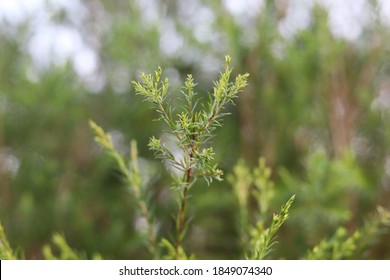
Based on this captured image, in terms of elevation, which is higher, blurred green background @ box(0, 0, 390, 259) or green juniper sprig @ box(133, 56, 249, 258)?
blurred green background @ box(0, 0, 390, 259)

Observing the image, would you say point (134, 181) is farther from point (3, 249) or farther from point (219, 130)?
point (219, 130)

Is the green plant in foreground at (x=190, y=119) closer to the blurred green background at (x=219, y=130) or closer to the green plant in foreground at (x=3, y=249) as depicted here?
the green plant in foreground at (x=3, y=249)

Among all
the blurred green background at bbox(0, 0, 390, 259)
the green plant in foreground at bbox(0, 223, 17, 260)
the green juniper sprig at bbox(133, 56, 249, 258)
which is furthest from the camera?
the blurred green background at bbox(0, 0, 390, 259)

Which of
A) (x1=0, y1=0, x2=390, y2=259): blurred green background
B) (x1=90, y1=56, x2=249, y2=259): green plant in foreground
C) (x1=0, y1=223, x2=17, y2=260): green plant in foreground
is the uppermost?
(x1=0, y1=0, x2=390, y2=259): blurred green background

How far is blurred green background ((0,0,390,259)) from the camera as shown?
60.8 inches

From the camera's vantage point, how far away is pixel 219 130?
76.5 inches

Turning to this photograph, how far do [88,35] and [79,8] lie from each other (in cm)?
16

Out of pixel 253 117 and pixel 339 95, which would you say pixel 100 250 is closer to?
pixel 253 117

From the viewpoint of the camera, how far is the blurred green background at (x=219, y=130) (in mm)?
1545

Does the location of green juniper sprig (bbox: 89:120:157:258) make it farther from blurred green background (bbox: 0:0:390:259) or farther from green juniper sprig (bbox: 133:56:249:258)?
blurred green background (bbox: 0:0:390:259)

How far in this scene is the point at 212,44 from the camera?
167cm

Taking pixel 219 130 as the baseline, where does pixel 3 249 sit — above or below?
below

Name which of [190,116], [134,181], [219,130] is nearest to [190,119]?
[190,116]

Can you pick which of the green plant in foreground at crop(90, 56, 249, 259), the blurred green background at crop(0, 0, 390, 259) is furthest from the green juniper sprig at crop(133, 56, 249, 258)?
the blurred green background at crop(0, 0, 390, 259)
